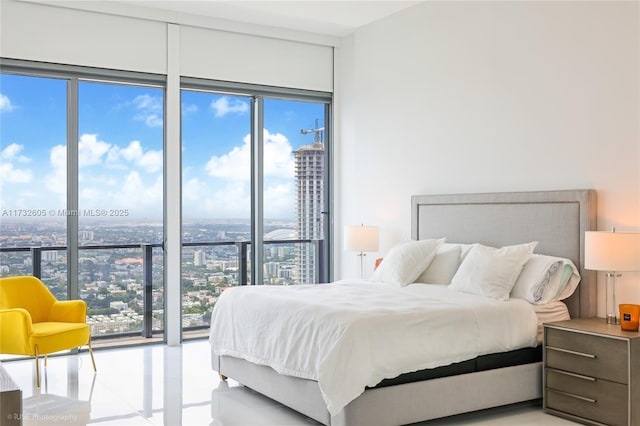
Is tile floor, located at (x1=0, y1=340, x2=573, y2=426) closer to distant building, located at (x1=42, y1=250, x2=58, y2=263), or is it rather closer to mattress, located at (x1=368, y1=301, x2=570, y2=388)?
mattress, located at (x1=368, y1=301, x2=570, y2=388)

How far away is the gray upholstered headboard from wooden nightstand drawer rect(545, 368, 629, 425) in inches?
23.5

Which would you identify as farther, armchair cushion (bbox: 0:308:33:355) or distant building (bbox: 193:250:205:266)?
distant building (bbox: 193:250:205:266)

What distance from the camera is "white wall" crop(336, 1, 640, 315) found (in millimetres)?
4258

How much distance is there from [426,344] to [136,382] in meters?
2.28

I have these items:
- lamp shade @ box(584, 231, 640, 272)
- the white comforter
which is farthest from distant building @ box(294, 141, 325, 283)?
lamp shade @ box(584, 231, 640, 272)

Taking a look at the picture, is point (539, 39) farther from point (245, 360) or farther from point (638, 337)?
point (245, 360)

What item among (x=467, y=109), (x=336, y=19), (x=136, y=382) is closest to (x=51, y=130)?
(x=136, y=382)

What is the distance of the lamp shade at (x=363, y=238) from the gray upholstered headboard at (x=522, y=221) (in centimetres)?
42

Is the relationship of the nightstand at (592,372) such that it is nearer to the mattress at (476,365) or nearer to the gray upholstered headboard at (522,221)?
the mattress at (476,365)

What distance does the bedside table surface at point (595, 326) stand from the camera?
3.69 meters

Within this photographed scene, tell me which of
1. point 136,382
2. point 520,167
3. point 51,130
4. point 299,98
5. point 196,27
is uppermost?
point 196,27

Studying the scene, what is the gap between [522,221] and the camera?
15.8 feet

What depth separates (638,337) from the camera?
142 inches

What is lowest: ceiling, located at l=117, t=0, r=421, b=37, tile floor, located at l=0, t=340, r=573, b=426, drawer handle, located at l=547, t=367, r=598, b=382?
tile floor, located at l=0, t=340, r=573, b=426
